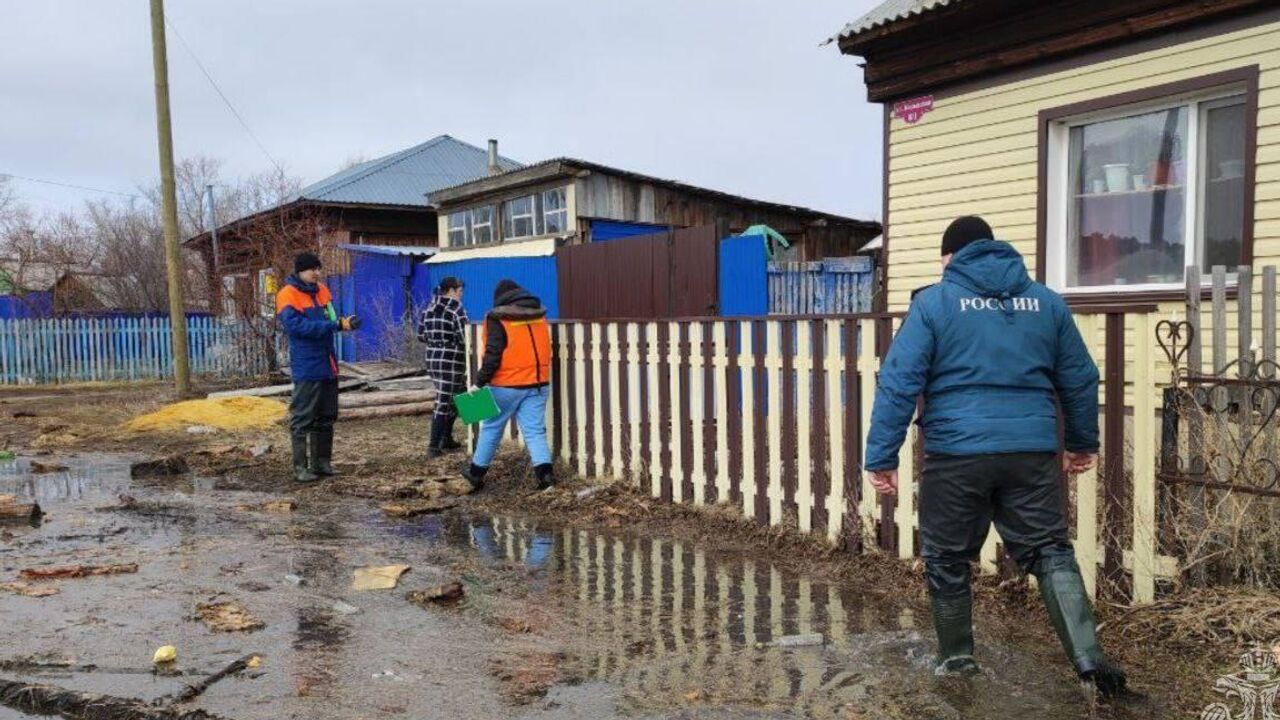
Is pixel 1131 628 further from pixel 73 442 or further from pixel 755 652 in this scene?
pixel 73 442

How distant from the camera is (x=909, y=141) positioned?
9.44 m

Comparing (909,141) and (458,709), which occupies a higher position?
(909,141)

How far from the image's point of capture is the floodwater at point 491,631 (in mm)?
3527

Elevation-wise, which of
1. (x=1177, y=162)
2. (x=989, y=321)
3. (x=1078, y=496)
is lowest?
(x=1078, y=496)

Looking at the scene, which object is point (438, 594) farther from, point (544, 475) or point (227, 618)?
point (544, 475)

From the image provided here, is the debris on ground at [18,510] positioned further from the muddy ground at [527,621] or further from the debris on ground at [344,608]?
the debris on ground at [344,608]

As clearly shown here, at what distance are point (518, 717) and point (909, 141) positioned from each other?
7592 mm

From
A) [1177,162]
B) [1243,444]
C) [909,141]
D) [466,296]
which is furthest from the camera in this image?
[466,296]

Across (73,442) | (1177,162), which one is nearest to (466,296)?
(73,442)

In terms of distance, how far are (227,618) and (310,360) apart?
3.89 meters

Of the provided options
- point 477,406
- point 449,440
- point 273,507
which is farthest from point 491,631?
point 449,440

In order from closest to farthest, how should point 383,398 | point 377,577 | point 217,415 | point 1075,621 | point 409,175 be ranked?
point 1075,621
point 377,577
point 217,415
point 383,398
point 409,175

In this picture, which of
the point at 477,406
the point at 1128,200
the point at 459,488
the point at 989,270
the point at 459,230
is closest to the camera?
the point at 989,270

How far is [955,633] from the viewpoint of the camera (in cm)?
366
